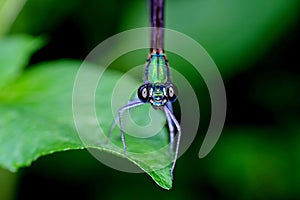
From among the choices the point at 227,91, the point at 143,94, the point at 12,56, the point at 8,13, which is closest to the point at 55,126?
the point at 143,94

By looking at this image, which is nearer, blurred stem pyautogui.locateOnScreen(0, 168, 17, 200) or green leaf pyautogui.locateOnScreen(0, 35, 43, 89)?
green leaf pyautogui.locateOnScreen(0, 35, 43, 89)

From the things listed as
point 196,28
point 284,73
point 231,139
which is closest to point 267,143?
point 231,139

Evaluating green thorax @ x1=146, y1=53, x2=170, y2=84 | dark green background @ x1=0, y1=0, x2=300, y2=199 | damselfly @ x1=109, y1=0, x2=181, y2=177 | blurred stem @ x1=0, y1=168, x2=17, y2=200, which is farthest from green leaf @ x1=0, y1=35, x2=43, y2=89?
green thorax @ x1=146, y1=53, x2=170, y2=84

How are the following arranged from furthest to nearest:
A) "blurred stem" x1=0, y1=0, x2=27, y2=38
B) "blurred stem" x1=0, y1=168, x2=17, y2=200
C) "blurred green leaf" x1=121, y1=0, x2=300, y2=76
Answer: "blurred green leaf" x1=121, y1=0, x2=300, y2=76
"blurred stem" x1=0, y1=0, x2=27, y2=38
"blurred stem" x1=0, y1=168, x2=17, y2=200

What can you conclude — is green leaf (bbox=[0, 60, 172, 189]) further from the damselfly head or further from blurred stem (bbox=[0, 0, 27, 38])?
blurred stem (bbox=[0, 0, 27, 38])

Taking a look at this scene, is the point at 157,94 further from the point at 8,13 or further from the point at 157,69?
the point at 8,13

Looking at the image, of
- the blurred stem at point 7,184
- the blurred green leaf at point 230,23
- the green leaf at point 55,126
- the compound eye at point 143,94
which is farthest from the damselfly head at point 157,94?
the blurred green leaf at point 230,23
